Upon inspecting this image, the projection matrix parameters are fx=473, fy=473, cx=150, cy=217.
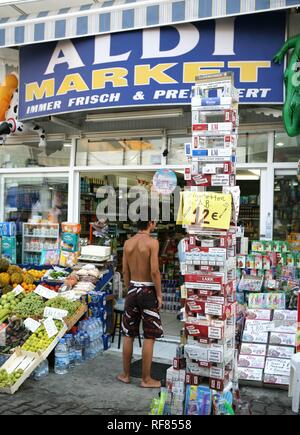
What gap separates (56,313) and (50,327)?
226mm

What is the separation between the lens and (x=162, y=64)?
6480mm

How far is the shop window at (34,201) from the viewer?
351 inches

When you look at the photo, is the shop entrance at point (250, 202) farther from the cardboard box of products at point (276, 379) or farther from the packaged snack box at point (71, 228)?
the packaged snack box at point (71, 228)

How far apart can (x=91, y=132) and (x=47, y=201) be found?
1.65 meters

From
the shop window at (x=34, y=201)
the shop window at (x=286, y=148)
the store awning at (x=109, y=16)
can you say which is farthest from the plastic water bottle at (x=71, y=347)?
the store awning at (x=109, y=16)

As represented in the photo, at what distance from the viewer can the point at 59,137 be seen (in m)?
8.82

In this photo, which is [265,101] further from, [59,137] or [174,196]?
[59,137]

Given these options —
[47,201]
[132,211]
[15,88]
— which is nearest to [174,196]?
[132,211]

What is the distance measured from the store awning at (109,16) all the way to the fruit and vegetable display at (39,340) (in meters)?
4.04

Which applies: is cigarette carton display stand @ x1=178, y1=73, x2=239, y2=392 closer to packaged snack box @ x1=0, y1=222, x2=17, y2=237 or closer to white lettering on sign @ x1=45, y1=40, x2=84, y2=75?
white lettering on sign @ x1=45, y1=40, x2=84, y2=75

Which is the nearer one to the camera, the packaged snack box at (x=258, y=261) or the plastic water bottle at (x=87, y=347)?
the plastic water bottle at (x=87, y=347)

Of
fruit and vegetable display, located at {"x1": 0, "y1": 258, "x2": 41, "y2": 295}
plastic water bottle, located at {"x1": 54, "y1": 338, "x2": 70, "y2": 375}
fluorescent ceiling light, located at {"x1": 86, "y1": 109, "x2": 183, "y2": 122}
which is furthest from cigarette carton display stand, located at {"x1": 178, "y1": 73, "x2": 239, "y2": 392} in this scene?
fruit and vegetable display, located at {"x1": 0, "y1": 258, "x2": 41, "y2": 295}

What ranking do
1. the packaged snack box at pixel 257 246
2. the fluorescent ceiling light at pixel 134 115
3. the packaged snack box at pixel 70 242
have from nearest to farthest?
the packaged snack box at pixel 257 246 < the fluorescent ceiling light at pixel 134 115 < the packaged snack box at pixel 70 242

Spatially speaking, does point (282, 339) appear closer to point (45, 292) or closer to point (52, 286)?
point (45, 292)
